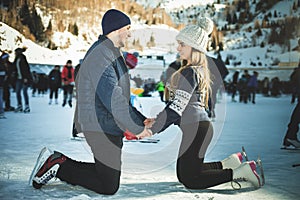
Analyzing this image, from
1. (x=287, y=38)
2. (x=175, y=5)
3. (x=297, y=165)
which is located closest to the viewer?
(x=297, y=165)

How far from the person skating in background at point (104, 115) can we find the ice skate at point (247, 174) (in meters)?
0.55

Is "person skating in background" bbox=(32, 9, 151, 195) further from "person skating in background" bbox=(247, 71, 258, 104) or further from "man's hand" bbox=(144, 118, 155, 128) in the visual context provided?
"person skating in background" bbox=(247, 71, 258, 104)

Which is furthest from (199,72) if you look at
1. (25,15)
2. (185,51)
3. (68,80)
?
(68,80)

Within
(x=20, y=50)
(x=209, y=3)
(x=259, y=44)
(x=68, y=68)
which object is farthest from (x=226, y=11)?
(x=20, y=50)

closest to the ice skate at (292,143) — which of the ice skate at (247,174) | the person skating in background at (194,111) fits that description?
the ice skate at (247,174)

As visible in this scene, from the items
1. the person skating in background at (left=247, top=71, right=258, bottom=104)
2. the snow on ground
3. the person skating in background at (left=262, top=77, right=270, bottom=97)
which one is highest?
the snow on ground

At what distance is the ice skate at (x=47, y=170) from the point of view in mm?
2105

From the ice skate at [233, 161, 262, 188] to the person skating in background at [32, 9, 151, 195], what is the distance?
0.55 m

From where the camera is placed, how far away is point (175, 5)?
6516 mm

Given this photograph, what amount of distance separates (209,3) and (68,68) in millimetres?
2590

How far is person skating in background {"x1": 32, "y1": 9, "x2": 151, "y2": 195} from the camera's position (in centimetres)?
196

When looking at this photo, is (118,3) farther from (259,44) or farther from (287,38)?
(259,44)

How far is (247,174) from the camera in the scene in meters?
2.25

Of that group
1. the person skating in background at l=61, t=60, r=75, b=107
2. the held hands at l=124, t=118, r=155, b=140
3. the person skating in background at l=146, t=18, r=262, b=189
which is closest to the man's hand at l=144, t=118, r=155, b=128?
the held hands at l=124, t=118, r=155, b=140
